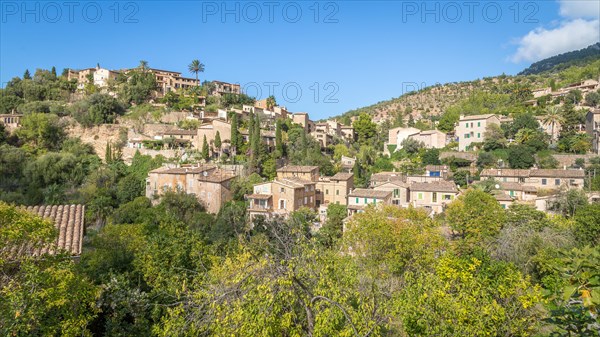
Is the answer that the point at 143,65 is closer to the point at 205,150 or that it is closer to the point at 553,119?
the point at 205,150

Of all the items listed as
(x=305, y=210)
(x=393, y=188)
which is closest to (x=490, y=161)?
(x=393, y=188)

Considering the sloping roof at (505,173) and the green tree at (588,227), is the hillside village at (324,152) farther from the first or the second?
the green tree at (588,227)

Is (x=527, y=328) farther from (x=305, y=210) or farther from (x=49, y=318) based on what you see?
(x=305, y=210)

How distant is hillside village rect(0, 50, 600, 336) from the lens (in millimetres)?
11438

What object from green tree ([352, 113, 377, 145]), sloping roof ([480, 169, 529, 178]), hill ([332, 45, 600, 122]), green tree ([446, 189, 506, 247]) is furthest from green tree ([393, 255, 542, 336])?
hill ([332, 45, 600, 122])

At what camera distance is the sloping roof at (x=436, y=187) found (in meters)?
35.8

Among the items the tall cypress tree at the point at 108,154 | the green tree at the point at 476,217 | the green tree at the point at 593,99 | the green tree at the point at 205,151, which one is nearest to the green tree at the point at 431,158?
the green tree at the point at 476,217

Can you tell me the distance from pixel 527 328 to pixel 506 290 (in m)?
1.00

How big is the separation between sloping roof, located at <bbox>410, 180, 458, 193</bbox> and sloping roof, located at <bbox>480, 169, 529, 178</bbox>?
5951mm

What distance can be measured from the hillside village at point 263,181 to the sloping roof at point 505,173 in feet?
0.62

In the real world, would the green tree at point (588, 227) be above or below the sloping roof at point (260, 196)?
below

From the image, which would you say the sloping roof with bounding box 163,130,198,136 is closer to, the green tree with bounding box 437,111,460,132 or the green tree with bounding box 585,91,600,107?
the green tree with bounding box 437,111,460,132

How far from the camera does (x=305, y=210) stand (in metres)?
35.3

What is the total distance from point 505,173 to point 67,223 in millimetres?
41293
